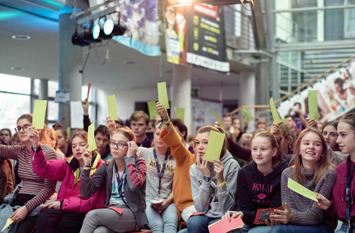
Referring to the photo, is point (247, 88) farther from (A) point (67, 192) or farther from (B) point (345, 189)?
(B) point (345, 189)

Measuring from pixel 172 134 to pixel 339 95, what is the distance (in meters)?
7.27

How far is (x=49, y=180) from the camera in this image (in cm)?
440

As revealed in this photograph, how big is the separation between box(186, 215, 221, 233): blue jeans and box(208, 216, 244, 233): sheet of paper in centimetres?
18

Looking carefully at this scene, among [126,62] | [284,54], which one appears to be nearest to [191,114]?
[126,62]

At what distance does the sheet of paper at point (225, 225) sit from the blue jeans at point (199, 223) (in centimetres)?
18

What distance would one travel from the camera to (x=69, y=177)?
4.35m

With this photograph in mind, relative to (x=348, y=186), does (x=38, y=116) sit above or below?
above

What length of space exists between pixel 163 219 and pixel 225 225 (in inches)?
40.1

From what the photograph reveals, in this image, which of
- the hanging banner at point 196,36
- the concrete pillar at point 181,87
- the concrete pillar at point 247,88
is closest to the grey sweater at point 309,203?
the hanging banner at point 196,36

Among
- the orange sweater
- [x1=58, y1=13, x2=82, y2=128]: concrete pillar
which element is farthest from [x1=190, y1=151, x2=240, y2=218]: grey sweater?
[x1=58, y1=13, x2=82, y2=128]: concrete pillar

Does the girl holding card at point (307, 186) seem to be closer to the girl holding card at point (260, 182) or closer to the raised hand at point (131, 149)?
the girl holding card at point (260, 182)

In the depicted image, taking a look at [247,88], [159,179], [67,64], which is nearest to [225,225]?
[159,179]

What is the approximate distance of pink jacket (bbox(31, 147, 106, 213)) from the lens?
13.5ft

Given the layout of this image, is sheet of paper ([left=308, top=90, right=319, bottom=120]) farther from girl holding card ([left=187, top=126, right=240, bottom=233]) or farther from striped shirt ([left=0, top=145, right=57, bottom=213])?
striped shirt ([left=0, top=145, right=57, bottom=213])
